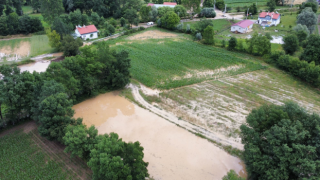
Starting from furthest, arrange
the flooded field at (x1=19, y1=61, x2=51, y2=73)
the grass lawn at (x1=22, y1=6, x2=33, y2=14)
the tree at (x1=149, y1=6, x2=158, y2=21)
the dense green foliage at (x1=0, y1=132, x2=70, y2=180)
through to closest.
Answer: the grass lawn at (x1=22, y1=6, x2=33, y2=14) < the tree at (x1=149, y1=6, x2=158, y2=21) < the flooded field at (x1=19, y1=61, x2=51, y2=73) < the dense green foliage at (x1=0, y1=132, x2=70, y2=180)

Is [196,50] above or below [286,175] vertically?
above

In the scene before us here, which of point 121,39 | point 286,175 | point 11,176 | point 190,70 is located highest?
point 121,39

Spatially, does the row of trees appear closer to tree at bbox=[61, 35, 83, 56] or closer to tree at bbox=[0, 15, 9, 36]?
tree at bbox=[0, 15, 9, 36]

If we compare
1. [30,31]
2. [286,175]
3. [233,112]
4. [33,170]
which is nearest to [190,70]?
[233,112]

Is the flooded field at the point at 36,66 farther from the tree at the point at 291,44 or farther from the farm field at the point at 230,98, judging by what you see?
the tree at the point at 291,44

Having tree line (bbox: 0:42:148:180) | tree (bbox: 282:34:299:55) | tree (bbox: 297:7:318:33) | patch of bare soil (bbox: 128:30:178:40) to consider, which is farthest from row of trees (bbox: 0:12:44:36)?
tree (bbox: 297:7:318:33)

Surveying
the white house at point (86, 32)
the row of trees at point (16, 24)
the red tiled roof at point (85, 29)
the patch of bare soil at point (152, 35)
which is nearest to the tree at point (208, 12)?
the patch of bare soil at point (152, 35)

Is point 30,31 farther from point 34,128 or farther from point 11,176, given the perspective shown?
point 11,176
